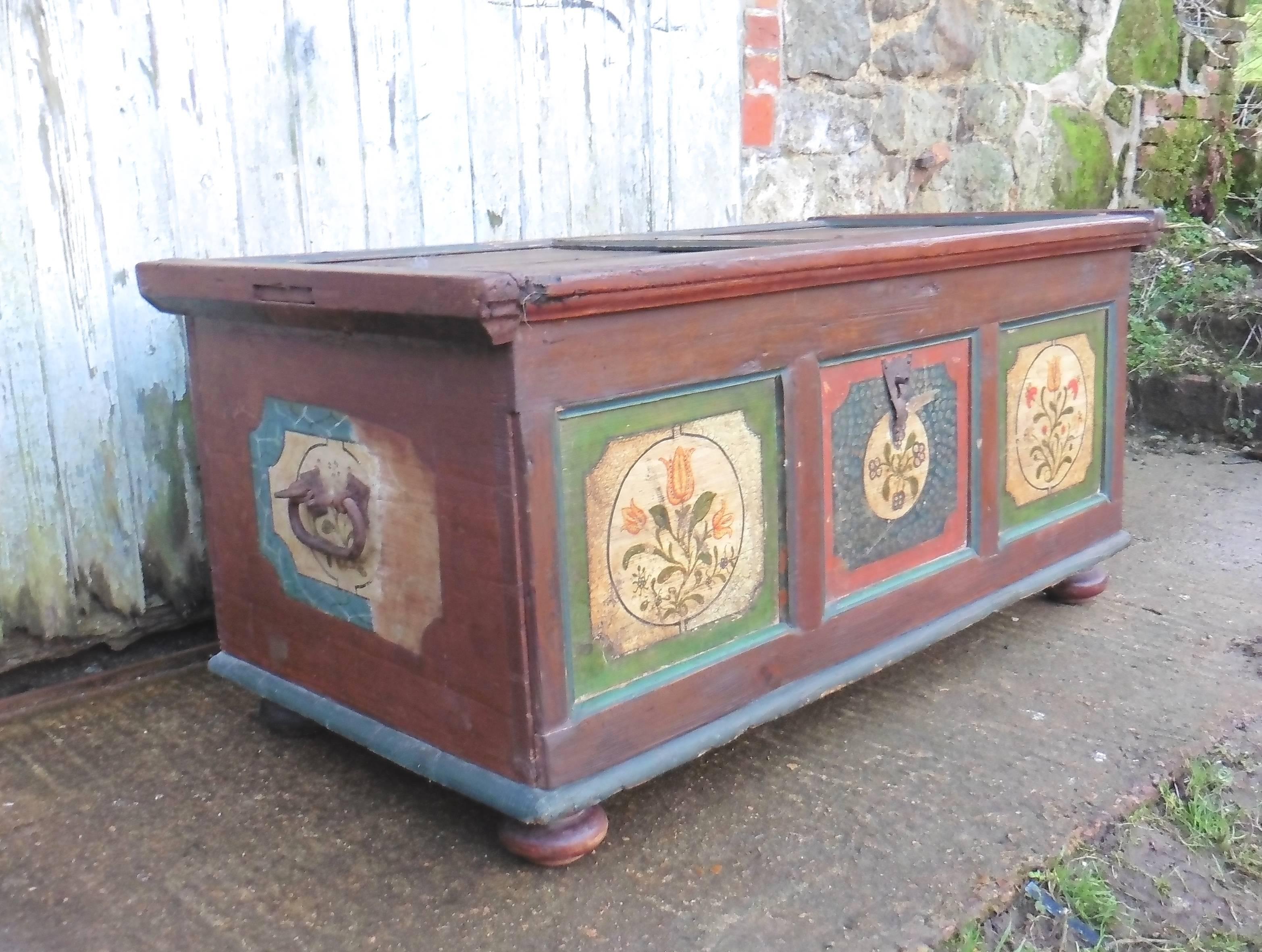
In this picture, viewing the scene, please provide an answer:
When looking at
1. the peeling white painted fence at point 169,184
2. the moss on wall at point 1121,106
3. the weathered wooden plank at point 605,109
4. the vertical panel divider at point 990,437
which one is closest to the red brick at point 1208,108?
the moss on wall at point 1121,106

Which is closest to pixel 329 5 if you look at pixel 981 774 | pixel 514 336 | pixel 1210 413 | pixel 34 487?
pixel 34 487

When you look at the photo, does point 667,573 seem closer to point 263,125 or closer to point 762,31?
point 263,125

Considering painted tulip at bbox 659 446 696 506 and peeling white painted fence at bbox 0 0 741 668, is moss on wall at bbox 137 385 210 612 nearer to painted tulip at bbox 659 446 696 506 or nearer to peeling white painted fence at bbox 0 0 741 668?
peeling white painted fence at bbox 0 0 741 668

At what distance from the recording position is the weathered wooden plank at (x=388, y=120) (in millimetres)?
2031

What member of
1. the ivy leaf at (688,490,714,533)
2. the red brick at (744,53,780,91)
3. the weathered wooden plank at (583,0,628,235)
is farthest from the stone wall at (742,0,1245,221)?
the ivy leaf at (688,490,714,533)

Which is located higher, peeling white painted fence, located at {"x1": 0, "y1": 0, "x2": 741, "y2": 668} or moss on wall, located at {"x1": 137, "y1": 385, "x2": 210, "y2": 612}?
peeling white painted fence, located at {"x1": 0, "y1": 0, "x2": 741, "y2": 668}

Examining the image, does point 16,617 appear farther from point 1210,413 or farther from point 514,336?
point 1210,413

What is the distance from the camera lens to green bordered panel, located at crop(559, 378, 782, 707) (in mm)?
1316

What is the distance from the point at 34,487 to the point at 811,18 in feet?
6.56

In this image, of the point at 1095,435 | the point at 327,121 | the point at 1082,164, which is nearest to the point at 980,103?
the point at 1082,164

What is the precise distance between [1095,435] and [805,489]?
0.82 meters

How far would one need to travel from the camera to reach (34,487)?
178 centimetres

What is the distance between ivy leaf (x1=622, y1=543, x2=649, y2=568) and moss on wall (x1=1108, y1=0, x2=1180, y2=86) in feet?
10.2

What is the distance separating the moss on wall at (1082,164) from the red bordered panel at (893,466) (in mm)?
2121
